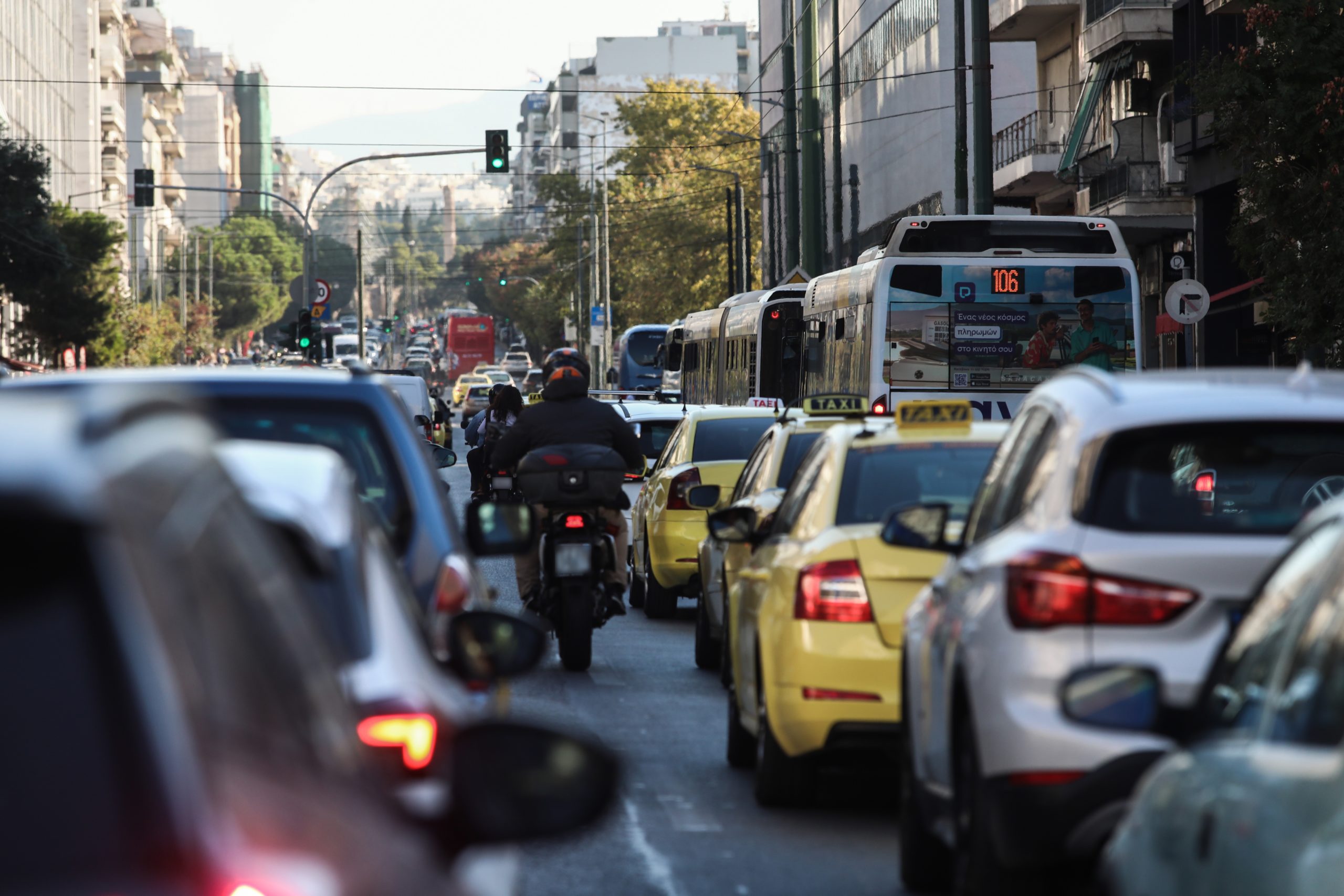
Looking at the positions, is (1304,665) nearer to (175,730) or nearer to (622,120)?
(175,730)

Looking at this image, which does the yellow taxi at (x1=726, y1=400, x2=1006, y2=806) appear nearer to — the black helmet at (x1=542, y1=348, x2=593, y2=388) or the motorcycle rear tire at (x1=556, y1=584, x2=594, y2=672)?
the motorcycle rear tire at (x1=556, y1=584, x2=594, y2=672)

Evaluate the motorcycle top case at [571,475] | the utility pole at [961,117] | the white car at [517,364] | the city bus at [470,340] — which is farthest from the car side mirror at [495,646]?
the city bus at [470,340]

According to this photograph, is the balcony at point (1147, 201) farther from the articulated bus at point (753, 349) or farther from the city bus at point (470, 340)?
the city bus at point (470, 340)

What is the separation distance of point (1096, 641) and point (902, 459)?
147 inches

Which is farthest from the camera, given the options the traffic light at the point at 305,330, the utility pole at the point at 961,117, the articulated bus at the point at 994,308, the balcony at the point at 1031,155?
the traffic light at the point at 305,330

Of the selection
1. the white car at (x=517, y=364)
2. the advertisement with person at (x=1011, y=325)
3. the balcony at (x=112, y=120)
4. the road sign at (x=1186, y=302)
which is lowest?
the advertisement with person at (x=1011, y=325)

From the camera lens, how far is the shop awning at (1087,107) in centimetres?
3953

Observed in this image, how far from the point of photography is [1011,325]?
21.5 metres

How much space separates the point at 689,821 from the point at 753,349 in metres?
26.8

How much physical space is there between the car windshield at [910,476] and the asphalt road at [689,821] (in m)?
1.06

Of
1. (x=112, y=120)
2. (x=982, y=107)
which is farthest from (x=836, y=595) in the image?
(x=112, y=120)

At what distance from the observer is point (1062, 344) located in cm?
2162

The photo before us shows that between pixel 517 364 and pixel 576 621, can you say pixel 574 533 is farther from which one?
pixel 517 364

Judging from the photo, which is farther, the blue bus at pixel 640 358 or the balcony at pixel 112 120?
the balcony at pixel 112 120
